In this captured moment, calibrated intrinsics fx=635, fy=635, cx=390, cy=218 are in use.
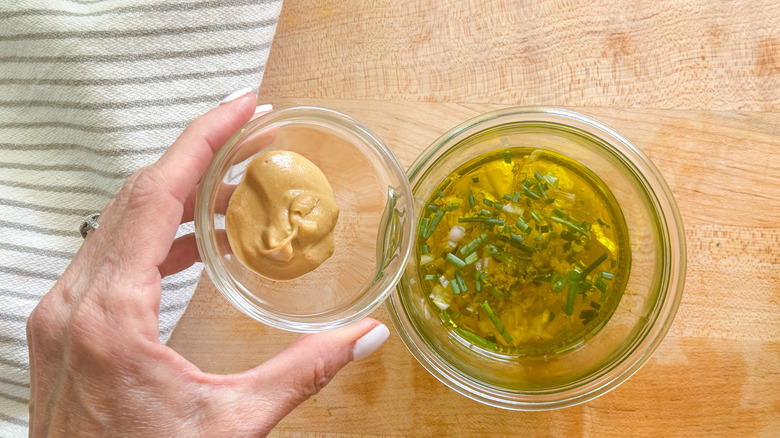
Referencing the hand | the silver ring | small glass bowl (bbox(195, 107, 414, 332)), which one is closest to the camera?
the hand

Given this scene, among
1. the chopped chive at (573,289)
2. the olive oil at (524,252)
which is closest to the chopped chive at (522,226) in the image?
the olive oil at (524,252)

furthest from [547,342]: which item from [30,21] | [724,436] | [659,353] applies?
[30,21]

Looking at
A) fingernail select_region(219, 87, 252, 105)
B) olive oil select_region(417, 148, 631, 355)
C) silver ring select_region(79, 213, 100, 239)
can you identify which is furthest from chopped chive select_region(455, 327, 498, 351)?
silver ring select_region(79, 213, 100, 239)

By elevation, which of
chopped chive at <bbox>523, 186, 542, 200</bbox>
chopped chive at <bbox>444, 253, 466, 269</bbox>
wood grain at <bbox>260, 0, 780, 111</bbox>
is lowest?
chopped chive at <bbox>444, 253, 466, 269</bbox>

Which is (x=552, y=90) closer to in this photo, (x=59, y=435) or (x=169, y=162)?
(x=169, y=162)

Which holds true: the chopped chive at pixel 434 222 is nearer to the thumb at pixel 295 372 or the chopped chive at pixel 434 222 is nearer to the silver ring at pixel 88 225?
the thumb at pixel 295 372

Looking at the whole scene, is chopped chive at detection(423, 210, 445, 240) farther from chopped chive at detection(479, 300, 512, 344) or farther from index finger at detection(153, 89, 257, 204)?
index finger at detection(153, 89, 257, 204)
